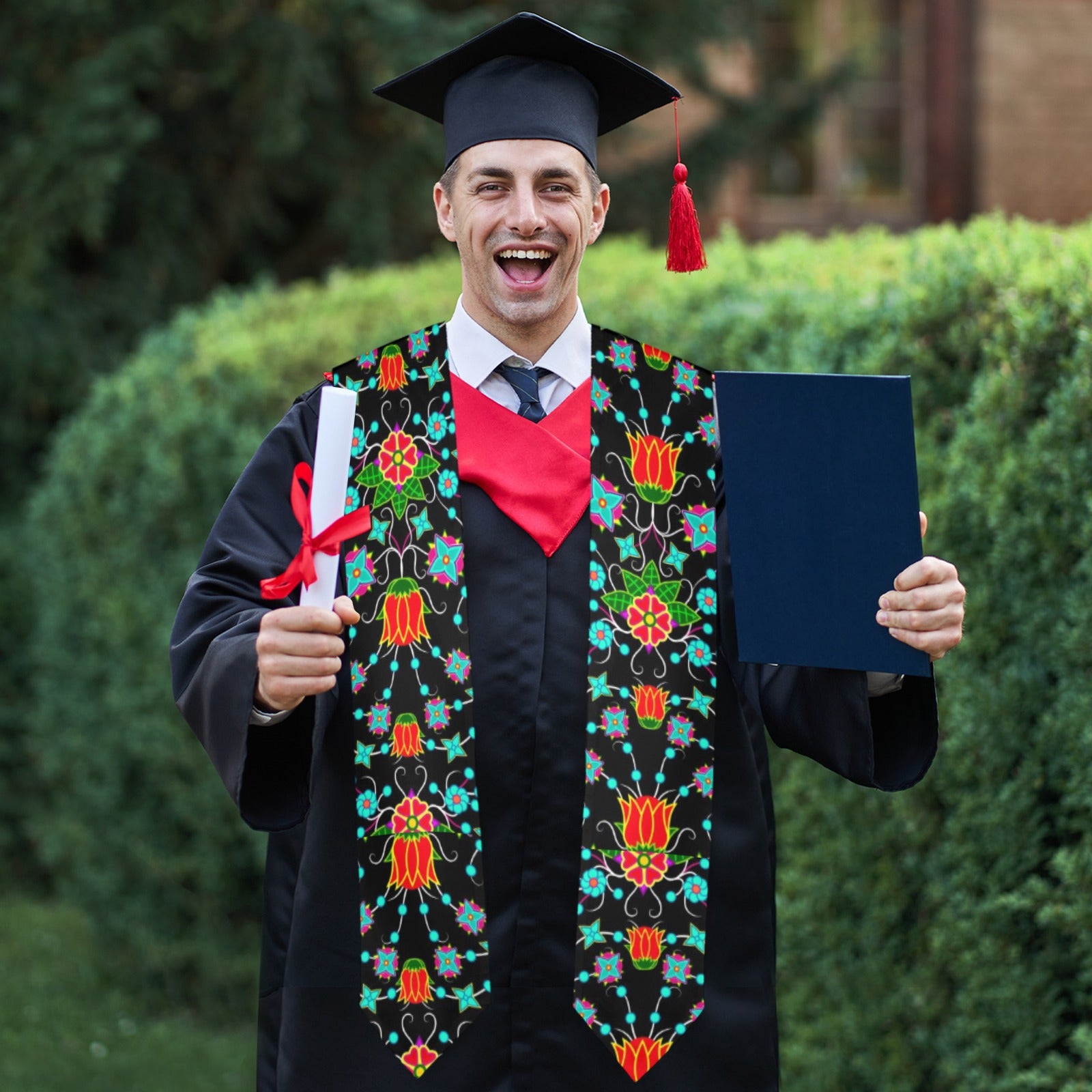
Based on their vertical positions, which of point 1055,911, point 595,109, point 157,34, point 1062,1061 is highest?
point 157,34

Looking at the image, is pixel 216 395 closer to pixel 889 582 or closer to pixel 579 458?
pixel 579 458

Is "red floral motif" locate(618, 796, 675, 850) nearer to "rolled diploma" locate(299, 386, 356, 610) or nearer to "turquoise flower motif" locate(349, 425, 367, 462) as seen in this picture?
"rolled diploma" locate(299, 386, 356, 610)

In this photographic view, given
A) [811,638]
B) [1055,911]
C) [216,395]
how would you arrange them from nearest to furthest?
[811,638] < [1055,911] < [216,395]

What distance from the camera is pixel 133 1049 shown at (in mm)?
5562

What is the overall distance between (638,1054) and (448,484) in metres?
0.92

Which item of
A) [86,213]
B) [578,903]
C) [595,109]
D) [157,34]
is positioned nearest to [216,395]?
[86,213]

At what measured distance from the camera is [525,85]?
8.04 feet

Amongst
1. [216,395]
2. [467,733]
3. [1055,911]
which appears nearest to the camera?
[467,733]

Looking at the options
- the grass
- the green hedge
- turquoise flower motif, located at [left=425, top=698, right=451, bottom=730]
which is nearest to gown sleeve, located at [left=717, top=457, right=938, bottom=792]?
turquoise flower motif, located at [left=425, top=698, right=451, bottom=730]

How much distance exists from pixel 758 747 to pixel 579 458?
1.82ft

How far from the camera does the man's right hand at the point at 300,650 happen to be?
2.05m

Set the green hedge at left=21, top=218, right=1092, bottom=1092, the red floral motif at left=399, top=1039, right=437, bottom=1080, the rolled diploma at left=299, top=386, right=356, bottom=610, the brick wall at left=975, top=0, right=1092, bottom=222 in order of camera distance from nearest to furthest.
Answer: the rolled diploma at left=299, top=386, right=356, bottom=610 < the red floral motif at left=399, top=1039, right=437, bottom=1080 < the green hedge at left=21, top=218, right=1092, bottom=1092 < the brick wall at left=975, top=0, right=1092, bottom=222

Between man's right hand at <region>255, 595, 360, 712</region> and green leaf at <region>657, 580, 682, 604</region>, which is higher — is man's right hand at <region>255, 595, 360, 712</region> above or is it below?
below

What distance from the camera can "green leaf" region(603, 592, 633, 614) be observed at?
7.84 ft
